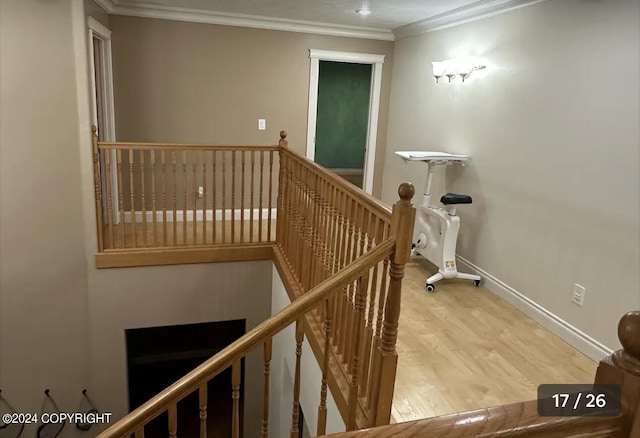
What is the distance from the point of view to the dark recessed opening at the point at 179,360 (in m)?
5.80

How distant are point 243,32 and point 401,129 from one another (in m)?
2.05

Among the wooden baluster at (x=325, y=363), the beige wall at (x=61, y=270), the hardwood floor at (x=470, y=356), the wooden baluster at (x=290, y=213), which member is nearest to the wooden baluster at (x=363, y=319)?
the wooden baluster at (x=325, y=363)

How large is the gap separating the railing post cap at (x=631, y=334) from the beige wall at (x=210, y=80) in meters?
4.91

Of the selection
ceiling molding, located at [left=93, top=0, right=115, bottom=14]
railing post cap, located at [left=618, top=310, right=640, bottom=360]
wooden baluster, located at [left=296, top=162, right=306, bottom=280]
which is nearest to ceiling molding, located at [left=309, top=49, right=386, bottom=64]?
ceiling molding, located at [left=93, top=0, right=115, bottom=14]

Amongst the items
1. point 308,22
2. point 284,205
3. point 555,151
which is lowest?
point 284,205

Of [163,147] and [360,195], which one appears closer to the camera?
[360,195]

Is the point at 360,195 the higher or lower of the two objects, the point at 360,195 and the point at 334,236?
the higher

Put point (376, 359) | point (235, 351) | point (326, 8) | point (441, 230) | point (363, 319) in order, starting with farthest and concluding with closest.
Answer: point (326, 8), point (441, 230), point (363, 319), point (376, 359), point (235, 351)

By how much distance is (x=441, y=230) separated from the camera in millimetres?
3977

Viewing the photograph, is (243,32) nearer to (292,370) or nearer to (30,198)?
(30,198)

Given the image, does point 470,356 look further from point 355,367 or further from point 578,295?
point 355,367

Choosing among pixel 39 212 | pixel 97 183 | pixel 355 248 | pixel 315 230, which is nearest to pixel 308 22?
pixel 97 183

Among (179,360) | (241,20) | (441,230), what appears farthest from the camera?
(179,360)

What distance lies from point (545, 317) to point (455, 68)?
7.15ft
